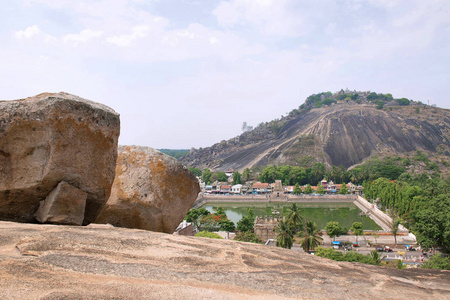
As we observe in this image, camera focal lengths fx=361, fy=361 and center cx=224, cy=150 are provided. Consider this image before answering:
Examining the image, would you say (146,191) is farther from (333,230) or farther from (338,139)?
(338,139)

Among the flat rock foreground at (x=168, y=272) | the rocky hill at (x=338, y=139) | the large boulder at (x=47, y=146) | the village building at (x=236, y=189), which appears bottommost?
the village building at (x=236, y=189)

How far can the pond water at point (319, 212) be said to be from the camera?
Result: 4394 centimetres

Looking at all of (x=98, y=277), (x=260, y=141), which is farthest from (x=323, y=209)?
(x=260, y=141)

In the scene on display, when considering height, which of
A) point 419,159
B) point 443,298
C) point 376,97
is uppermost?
point 376,97

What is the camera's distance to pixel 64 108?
4.67m

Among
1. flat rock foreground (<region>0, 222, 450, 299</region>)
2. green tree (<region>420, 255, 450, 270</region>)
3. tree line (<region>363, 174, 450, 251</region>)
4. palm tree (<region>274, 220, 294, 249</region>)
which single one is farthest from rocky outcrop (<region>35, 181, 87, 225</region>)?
tree line (<region>363, 174, 450, 251</region>)

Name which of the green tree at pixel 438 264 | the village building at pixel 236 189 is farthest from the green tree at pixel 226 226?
the village building at pixel 236 189

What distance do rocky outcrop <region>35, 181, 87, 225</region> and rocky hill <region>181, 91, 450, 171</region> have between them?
88.4 meters

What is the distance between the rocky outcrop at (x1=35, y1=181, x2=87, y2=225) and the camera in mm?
4844

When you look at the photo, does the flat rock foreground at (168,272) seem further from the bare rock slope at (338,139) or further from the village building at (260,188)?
the bare rock slope at (338,139)

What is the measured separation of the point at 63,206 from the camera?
4.91 metres

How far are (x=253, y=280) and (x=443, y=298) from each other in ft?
5.81

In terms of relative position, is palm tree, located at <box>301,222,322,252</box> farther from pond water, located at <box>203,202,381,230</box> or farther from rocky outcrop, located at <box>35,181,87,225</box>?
rocky outcrop, located at <box>35,181,87,225</box>

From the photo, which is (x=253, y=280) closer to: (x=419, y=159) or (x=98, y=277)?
(x=98, y=277)
